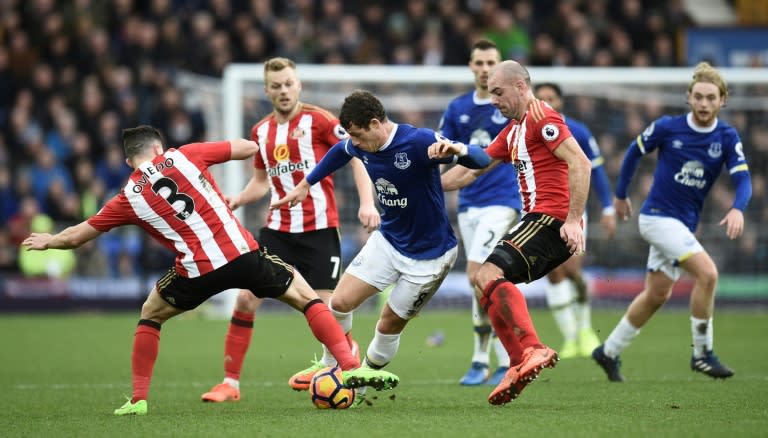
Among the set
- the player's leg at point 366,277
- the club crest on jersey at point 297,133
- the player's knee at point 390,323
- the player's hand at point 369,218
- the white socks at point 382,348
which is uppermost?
the club crest on jersey at point 297,133

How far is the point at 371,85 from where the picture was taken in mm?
14977

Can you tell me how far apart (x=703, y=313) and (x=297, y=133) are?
3.44m

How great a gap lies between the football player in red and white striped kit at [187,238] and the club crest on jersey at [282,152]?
1.14 meters

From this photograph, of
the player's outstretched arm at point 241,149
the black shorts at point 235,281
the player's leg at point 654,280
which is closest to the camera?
the black shorts at point 235,281

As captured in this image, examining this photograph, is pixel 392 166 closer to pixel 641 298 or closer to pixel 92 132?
pixel 641 298

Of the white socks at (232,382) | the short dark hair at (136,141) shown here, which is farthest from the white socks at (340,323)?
the short dark hair at (136,141)

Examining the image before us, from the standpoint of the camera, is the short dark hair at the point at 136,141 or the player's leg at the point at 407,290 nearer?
the short dark hair at the point at 136,141

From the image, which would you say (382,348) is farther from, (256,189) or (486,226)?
(486,226)

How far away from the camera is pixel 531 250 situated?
691 cm

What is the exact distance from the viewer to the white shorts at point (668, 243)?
875 cm

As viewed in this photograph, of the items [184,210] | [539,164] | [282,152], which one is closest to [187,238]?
[184,210]

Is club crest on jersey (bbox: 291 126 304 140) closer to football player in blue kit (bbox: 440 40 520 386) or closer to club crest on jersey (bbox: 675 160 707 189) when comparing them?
football player in blue kit (bbox: 440 40 520 386)

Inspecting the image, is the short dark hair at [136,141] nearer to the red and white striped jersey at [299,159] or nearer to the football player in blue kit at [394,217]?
the football player in blue kit at [394,217]

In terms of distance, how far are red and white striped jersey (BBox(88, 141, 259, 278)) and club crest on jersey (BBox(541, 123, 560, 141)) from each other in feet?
6.47
